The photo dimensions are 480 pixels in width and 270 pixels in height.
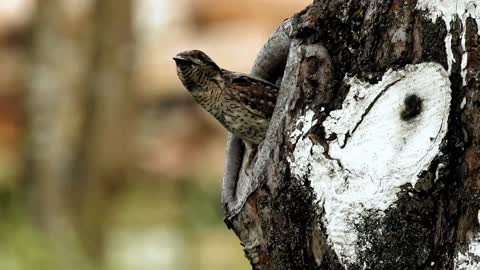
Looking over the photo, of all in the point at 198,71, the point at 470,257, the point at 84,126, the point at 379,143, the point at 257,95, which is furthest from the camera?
the point at 84,126

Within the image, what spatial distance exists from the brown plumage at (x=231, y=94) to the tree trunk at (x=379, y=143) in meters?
0.58

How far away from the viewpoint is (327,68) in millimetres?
3318

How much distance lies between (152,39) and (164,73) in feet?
3.39

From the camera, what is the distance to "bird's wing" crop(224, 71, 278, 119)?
12.9 ft

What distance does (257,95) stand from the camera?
157 inches

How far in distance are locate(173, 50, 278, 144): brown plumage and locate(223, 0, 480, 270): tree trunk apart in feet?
1.89

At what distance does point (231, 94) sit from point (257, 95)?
25 centimetres

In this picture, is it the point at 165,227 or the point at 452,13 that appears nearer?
the point at 452,13

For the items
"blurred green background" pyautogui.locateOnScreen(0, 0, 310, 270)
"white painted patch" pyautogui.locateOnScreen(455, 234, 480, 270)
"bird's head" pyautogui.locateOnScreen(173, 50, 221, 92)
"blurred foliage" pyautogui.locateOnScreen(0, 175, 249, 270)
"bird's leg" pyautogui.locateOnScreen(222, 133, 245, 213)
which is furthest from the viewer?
"blurred foliage" pyautogui.locateOnScreen(0, 175, 249, 270)

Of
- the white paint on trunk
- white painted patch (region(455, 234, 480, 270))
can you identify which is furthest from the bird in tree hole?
white painted patch (region(455, 234, 480, 270))

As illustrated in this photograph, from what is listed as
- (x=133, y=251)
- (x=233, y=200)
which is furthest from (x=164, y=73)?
(x=233, y=200)

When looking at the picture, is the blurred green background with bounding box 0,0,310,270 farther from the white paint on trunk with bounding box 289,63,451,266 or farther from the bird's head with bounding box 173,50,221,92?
the white paint on trunk with bounding box 289,63,451,266

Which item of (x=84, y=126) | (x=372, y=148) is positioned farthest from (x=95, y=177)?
(x=372, y=148)

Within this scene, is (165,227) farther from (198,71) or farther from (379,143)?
(379,143)
